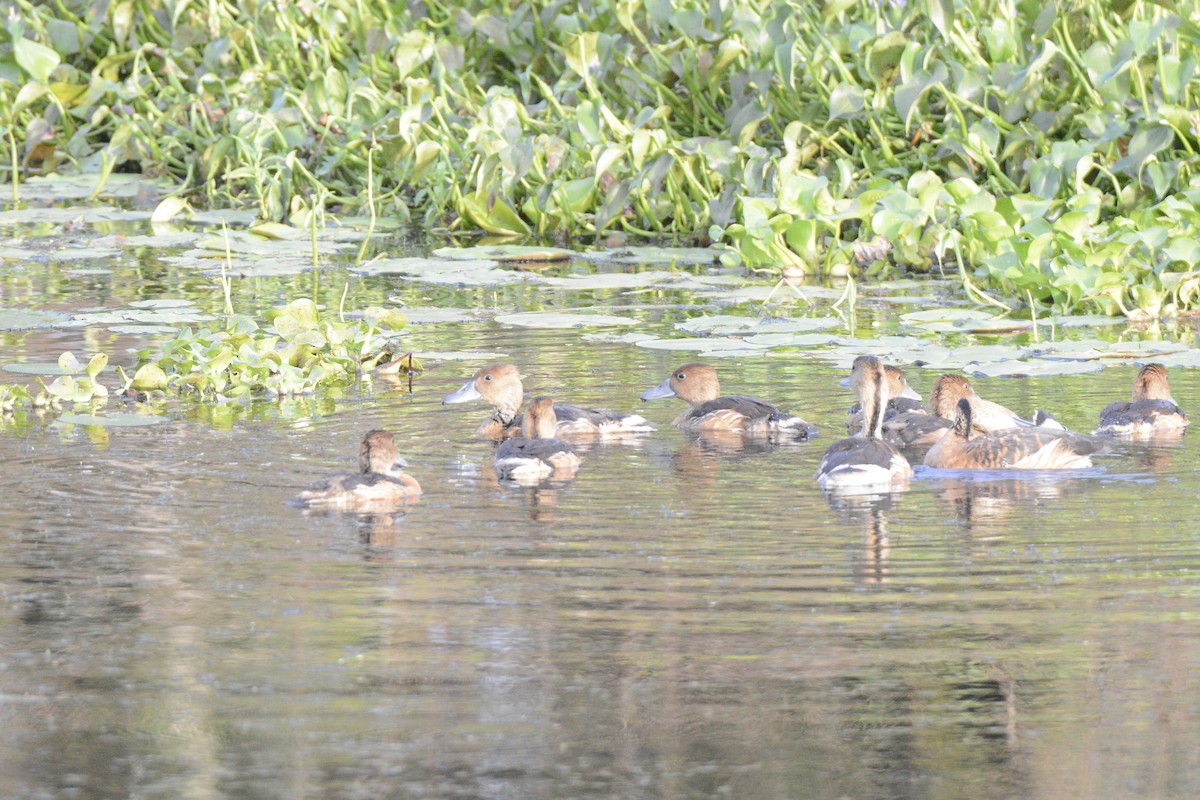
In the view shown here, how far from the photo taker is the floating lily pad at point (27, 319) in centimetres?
1182

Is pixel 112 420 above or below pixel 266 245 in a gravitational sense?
below

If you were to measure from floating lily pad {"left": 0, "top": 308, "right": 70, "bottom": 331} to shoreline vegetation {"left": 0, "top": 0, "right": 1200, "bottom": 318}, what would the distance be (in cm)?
310

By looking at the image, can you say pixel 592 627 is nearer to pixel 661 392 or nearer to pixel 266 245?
pixel 661 392

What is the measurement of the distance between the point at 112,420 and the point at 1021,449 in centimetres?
391

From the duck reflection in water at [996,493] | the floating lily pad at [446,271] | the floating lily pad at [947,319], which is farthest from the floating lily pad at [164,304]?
the duck reflection in water at [996,493]

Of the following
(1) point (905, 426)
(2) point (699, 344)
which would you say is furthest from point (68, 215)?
(1) point (905, 426)

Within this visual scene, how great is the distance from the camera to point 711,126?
1647cm

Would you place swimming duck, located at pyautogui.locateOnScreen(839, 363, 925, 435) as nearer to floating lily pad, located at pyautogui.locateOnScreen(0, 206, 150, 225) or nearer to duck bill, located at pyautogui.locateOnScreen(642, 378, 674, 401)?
duck bill, located at pyautogui.locateOnScreen(642, 378, 674, 401)

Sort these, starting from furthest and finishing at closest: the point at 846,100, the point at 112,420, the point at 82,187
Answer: the point at 82,187 < the point at 846,100 < the point at 112,420

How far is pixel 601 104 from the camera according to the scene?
15.1 m

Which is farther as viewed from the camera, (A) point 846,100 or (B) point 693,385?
(A) point 846,100

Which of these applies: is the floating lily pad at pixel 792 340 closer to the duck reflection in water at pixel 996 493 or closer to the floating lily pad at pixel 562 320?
the floating lily pad at pixel 562 320

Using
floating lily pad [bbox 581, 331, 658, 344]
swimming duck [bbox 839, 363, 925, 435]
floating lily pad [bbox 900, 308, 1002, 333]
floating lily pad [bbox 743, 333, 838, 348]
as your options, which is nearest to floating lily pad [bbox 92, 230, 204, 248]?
floating lily pad [bbox 581, 331, 658, 344]

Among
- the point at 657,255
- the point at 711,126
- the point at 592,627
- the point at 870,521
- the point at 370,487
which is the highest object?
the point at 711,126
